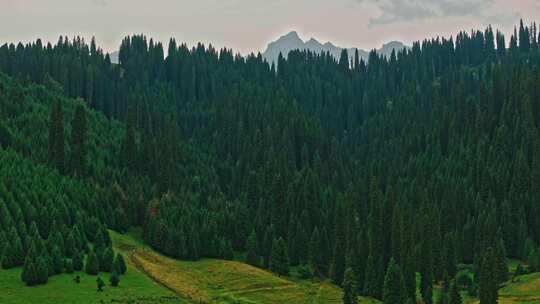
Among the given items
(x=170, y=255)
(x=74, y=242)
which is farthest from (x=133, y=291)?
(x=170, y=255)

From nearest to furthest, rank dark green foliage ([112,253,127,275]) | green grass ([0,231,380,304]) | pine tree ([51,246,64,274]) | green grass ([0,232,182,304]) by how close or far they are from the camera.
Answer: green grass ([0,232,182,304]) → green grass ([0,231,380,304]) → pine tree ([51,246,64,274]) → dark green foliage ([112,253,127,275])

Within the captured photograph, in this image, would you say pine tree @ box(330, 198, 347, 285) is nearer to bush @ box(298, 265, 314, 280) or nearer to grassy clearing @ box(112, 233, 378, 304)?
grassy clearing @ box(112, 233, 378, 304)

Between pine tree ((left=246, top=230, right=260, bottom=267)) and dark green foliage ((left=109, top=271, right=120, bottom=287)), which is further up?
pine tree ((left=246, top=230, right=260, bottom=267))

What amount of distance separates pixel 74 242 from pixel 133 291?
22624 millimetres

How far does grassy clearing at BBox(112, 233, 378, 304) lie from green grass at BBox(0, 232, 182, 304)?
678cm

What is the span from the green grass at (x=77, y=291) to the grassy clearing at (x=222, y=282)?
267 inches

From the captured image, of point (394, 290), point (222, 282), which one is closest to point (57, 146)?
point (222, 282)

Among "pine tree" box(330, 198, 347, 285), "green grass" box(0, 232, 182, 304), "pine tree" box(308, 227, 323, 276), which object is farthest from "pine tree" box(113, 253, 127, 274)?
"pine tree" box(308, 227, 323, 276)

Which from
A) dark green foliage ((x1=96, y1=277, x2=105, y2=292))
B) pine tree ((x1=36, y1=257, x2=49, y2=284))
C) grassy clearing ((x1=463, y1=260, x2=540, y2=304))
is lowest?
grassy clearing ((x1=463, y1=260, x2=540, y2=304))

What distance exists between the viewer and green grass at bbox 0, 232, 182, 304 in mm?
121062

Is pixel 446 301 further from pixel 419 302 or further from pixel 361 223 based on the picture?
pixel 361 223

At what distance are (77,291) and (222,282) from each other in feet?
115

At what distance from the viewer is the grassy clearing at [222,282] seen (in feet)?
458

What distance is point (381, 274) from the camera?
508ft
